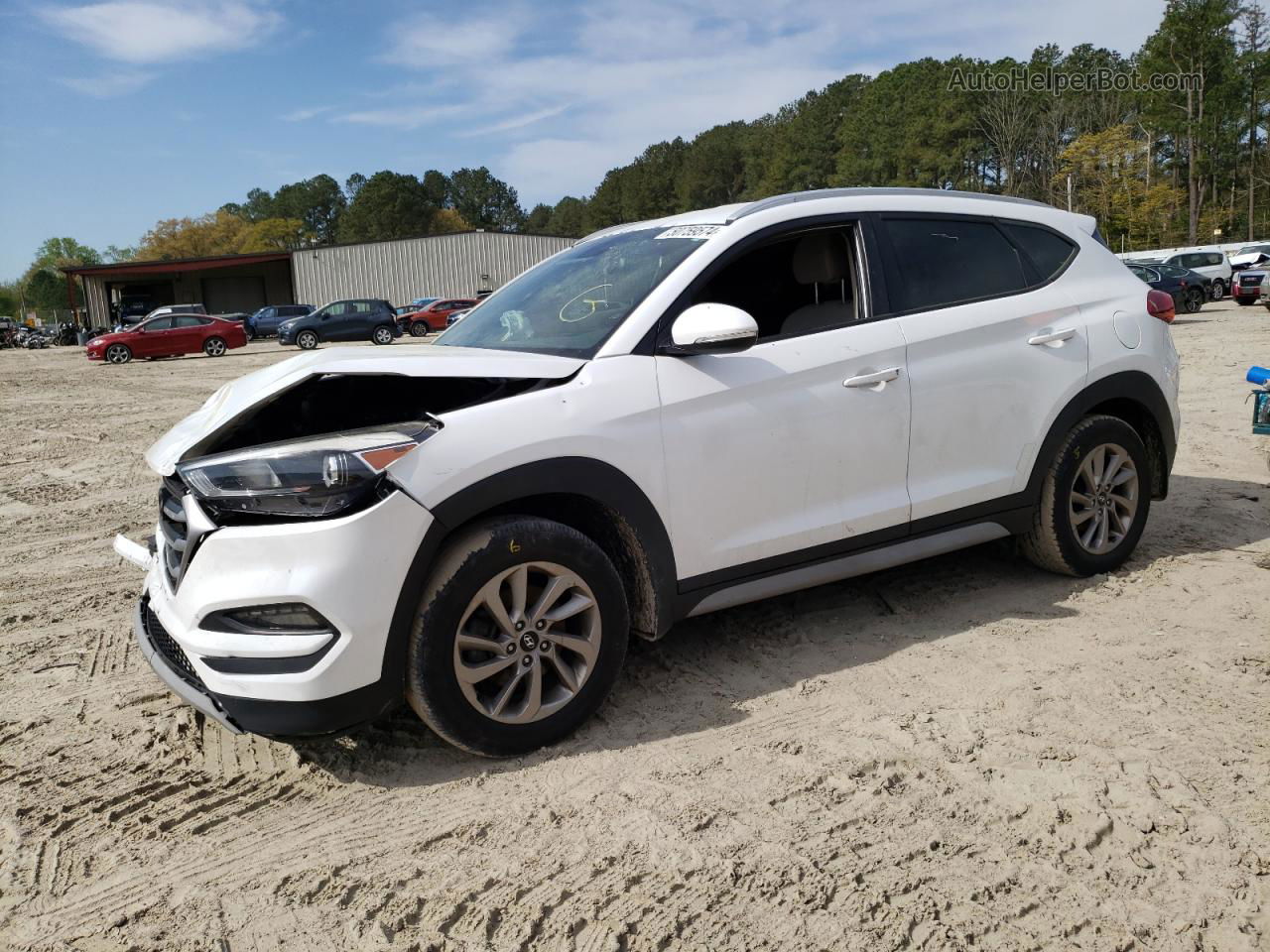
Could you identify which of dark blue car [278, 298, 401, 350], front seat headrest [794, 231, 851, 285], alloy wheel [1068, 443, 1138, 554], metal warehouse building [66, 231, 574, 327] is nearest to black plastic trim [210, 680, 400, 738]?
front seat headrest [794, 231, 851, 285]

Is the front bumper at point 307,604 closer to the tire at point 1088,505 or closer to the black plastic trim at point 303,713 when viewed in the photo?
the black plastic trim at point 303,713

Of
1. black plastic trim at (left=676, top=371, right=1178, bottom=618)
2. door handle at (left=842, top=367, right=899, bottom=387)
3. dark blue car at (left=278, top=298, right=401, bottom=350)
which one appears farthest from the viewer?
dark blue car at (left=278, top=298, right=401, bottom=350)

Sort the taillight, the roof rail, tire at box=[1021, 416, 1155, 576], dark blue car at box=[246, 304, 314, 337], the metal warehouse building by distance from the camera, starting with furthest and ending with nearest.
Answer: the metal warehouse building, dark blue car at box=[246, 304, 314, 337], the taillight, tire at box=[1021, 416, 1155, 576], the roof rail

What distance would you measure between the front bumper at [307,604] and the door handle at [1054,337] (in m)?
2.93

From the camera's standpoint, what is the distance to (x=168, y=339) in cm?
3102

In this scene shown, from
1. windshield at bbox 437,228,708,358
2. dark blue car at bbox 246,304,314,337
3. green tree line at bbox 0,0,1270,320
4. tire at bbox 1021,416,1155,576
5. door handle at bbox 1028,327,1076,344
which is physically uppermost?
green tree line at bbox 0,0,1270,320

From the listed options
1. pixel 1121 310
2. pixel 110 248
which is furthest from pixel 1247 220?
pixel 110 248

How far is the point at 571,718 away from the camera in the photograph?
3275 mm

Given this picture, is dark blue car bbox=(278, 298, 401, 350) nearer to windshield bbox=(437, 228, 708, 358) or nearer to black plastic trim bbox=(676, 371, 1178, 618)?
windshield bbox=(437, 228, 708, 358)

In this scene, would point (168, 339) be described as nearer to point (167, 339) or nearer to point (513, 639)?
point (167, 339)

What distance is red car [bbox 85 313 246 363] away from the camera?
99.3 ft

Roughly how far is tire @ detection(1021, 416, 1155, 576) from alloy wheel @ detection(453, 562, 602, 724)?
247 cm

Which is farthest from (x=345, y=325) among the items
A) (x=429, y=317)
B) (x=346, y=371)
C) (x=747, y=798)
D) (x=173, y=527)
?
(x=747, y=798)

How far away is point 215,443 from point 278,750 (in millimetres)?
1077
